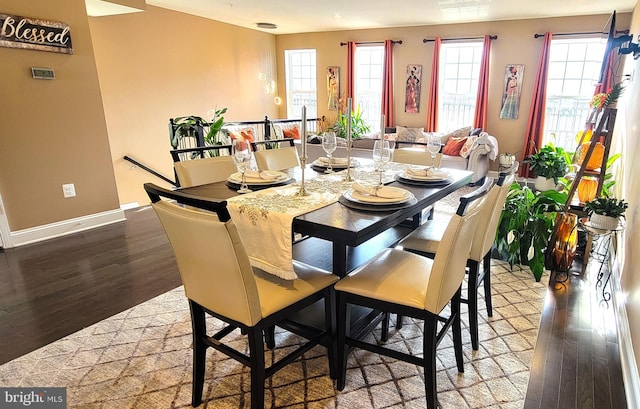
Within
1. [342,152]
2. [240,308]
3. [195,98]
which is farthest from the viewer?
[195,98]

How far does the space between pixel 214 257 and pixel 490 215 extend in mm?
1401

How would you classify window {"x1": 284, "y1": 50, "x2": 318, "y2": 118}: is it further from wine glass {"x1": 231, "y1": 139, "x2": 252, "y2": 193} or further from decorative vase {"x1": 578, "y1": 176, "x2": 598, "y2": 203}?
wine glass {"x1": 231, "y1": 139, "x2": 252, "y2": 193}

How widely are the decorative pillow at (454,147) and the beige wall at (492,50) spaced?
3.08 ft

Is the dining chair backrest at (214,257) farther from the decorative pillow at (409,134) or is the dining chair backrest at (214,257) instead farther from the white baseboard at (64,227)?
the decorative pillow at (409,134)

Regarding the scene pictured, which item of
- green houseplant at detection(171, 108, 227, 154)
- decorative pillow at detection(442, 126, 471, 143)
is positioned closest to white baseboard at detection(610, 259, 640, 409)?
decorative pillow at detection(442, 126, 471, 143)

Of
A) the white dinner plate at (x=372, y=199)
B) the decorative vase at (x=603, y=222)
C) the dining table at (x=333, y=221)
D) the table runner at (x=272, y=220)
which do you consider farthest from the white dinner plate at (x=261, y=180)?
the decorative vase at (x=603, y=222)

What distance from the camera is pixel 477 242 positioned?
1.92m

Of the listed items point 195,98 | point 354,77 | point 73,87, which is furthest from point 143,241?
point 354,77

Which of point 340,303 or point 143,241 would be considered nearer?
point 340,303

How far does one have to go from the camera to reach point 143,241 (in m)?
3.57

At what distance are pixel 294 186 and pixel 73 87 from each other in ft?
10.0

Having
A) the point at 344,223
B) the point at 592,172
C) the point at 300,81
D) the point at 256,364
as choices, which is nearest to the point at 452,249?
the point at 344,223

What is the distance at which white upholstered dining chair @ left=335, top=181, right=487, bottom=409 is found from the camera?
141cm

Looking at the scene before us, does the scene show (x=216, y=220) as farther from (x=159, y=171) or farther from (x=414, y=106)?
(x=414, y=106)
